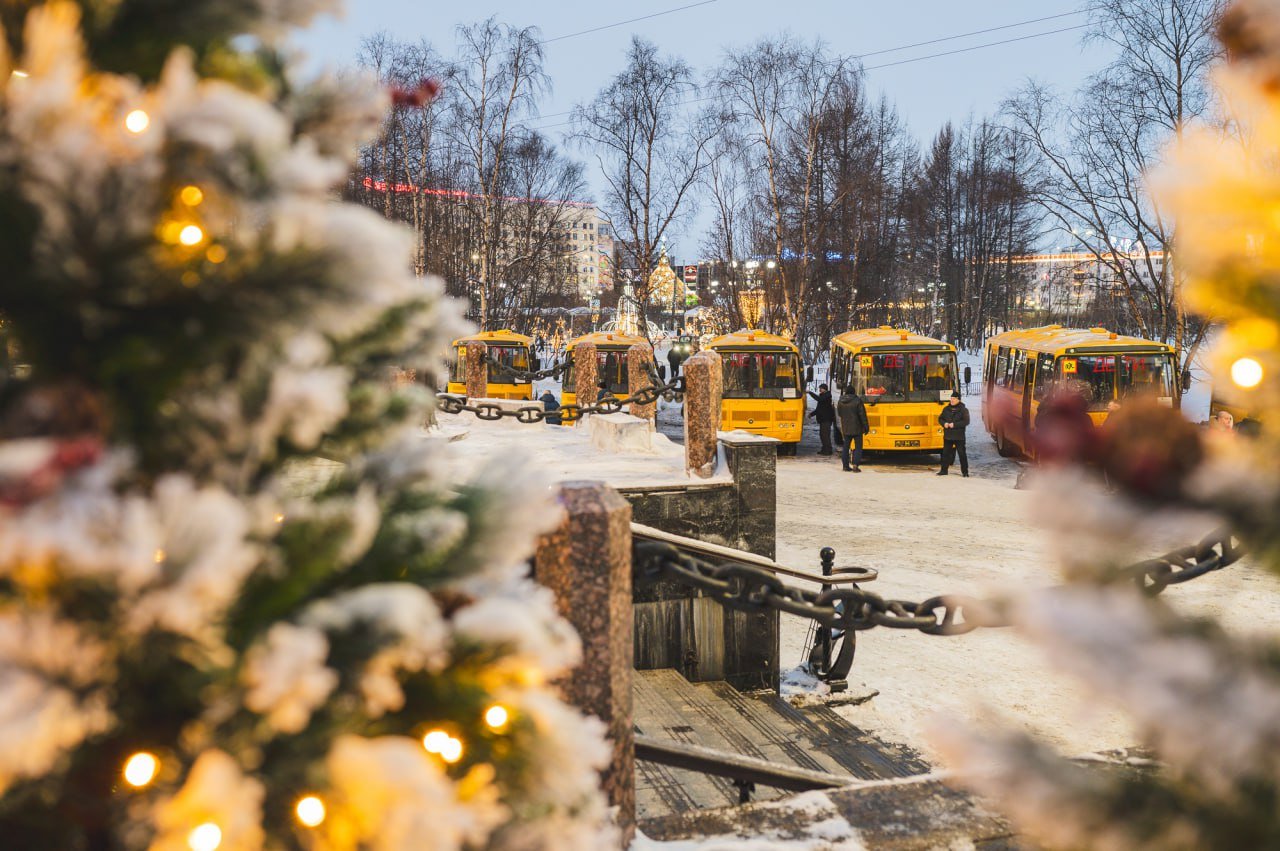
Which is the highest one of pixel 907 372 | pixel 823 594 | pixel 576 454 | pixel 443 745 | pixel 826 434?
pixel 907 372

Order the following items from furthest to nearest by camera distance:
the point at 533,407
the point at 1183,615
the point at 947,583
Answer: the point at 533,407 → the point at 947,583 → the point at 1183,615

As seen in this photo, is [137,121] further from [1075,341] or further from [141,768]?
[1075,341]

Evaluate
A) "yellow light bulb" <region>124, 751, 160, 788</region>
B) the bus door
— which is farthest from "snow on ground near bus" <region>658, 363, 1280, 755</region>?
the bus door

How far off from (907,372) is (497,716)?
60.1 feet

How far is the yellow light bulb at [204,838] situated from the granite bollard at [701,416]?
7218 mm

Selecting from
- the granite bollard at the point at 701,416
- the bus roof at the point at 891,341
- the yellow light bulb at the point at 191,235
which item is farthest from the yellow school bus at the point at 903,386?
the yellow light bulb at the point at 191,235

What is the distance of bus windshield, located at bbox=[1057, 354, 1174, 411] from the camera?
16.1 m

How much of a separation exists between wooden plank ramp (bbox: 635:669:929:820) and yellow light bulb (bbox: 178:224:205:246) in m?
4.51

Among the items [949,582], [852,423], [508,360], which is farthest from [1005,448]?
[508,360]

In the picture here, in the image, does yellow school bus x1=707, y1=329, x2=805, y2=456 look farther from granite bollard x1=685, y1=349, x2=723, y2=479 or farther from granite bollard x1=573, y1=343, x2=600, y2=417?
granite bollard x1=685, y1=349, x2=723, y2=479

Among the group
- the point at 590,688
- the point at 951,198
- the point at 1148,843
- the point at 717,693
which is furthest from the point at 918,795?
the point at 951,198

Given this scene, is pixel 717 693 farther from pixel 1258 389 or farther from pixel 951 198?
pixel 951 198

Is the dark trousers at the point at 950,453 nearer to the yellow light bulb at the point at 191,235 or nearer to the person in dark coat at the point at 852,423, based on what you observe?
the person in dark coat at the point at 852,423

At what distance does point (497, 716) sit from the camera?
4.93ft
